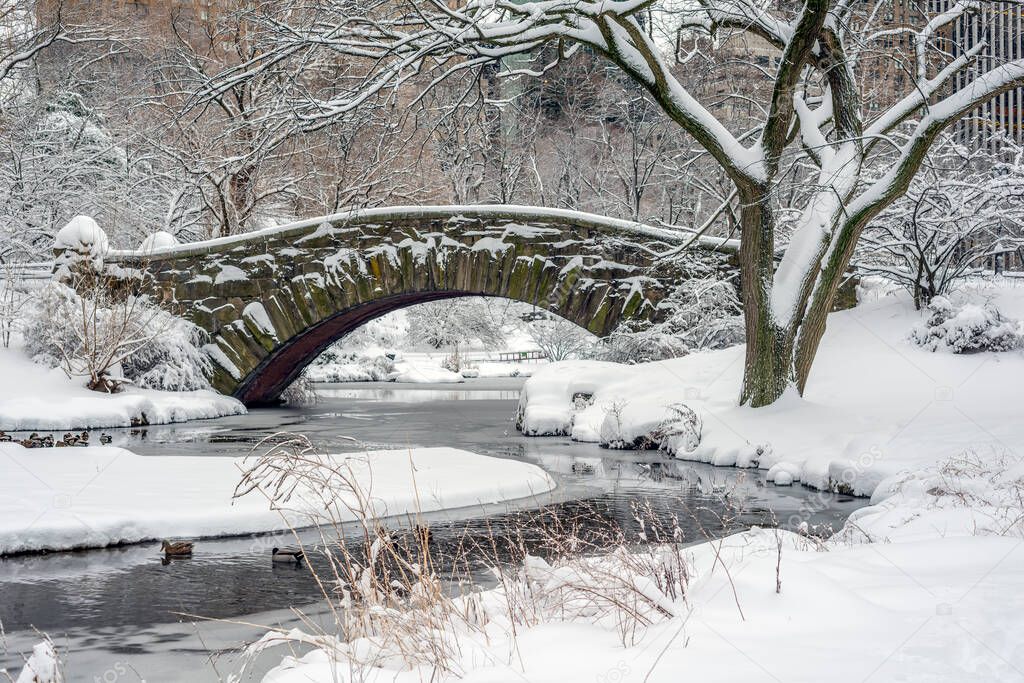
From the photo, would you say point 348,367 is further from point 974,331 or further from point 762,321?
point 974,331

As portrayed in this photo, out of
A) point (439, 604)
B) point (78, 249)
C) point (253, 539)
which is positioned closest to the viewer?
point (439, 604)

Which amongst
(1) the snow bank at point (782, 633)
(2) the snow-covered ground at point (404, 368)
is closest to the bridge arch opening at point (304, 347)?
(2) the snow-covered ground at point (404, 368)

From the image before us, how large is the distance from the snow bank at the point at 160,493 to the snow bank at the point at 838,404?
2.75m

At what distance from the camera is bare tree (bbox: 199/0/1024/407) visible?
9.41 meters

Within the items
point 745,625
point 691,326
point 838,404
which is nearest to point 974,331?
point 838,404

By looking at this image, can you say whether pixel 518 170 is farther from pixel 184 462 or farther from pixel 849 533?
pixel 849 533

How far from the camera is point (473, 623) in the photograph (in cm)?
390

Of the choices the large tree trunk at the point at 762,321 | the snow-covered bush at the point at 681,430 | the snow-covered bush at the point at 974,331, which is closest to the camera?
the large tree trunk at the point at 762,321

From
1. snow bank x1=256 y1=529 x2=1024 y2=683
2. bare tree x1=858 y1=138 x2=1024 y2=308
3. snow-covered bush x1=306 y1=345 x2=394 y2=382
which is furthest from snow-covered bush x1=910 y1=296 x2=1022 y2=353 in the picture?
snow-covered bush x1=306 y1=345 x2=394 y2=382

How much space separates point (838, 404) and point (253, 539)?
7255 millimetres

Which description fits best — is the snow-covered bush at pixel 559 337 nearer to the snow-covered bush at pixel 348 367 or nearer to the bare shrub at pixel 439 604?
the snow-covered bush at pixel 348 367

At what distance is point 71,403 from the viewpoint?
15.5 meters

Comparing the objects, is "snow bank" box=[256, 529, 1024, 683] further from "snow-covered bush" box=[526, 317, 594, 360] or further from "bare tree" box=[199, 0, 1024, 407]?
"snow-covered bush" box=[526, 317, 594, 360]

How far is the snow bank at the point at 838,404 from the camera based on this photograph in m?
9.37
